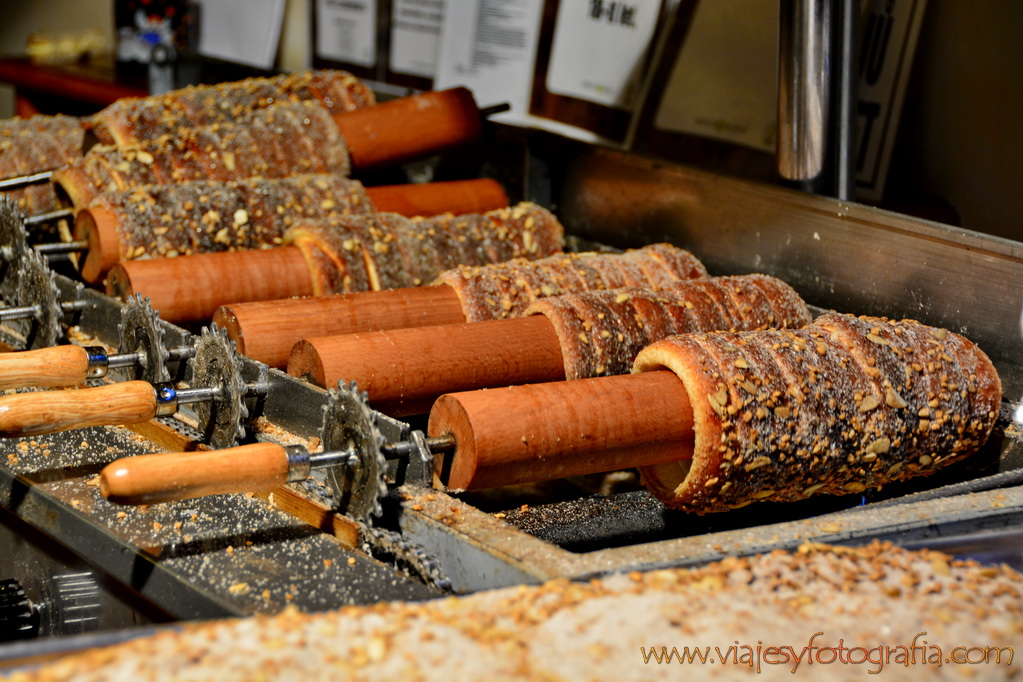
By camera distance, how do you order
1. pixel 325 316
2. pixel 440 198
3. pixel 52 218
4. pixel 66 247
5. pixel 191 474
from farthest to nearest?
1. pixel 440 198
2. pixel 52 218
3. pixel 66 247
4. pixel 325 316
5. pixel 191 474

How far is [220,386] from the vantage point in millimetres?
1541

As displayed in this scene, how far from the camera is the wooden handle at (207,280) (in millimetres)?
1927

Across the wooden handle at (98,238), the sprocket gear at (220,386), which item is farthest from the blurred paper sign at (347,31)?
the sprocket gear at (220,386)

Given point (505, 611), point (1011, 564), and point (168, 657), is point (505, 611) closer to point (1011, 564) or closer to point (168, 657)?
point (168, 657)

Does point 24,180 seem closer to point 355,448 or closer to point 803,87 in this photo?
point 355,448

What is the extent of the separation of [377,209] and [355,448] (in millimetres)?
1204

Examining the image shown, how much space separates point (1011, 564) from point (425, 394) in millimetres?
825

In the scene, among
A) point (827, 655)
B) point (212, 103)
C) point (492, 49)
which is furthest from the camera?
point (492, 49)

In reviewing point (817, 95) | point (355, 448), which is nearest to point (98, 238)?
point (355, 448)

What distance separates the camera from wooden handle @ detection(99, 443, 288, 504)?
3.71 feet

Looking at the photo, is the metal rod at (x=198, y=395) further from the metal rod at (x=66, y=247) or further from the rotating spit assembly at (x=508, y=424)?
the metal rod at (x=66, y=247)

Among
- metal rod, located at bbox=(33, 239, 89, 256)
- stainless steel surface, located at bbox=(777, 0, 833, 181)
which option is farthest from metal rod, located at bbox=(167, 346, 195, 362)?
stainless steel surface, located at bbox=(777, 0, 833, 181)

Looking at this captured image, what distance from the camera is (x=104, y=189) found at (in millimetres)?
2256

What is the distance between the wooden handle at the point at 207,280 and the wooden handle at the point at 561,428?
28.7 inches
